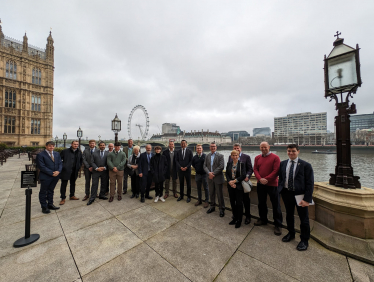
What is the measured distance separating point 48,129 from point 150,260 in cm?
4793

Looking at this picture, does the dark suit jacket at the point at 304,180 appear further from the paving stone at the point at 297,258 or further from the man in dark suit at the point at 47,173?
the man in dark suit at the point at 47,173

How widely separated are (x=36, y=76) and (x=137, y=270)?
51.6 m

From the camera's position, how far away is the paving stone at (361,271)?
2.07 meters

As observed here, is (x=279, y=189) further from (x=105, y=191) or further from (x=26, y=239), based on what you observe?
(x=105, y=191)

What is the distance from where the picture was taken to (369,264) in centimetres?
234

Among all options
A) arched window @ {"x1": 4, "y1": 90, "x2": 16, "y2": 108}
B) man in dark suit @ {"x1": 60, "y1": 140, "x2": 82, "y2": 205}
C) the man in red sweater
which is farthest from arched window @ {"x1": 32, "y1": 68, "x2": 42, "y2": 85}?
the man in red sweater

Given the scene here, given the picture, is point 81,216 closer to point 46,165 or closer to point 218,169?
point 46,165

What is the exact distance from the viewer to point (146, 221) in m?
3.74

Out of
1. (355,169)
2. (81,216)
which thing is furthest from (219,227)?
(355,169)

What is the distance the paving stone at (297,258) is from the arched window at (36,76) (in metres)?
52.0

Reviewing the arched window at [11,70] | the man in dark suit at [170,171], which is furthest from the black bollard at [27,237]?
the arched window at [11,70]

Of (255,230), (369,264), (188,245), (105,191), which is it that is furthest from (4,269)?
(369,264)

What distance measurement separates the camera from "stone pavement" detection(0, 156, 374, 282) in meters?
2.17

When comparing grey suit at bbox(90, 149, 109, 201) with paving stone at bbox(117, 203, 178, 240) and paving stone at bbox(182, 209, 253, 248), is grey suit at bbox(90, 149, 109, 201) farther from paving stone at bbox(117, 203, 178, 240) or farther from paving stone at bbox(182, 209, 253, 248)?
paving stone at bbox(182, 209, 253, 248)
